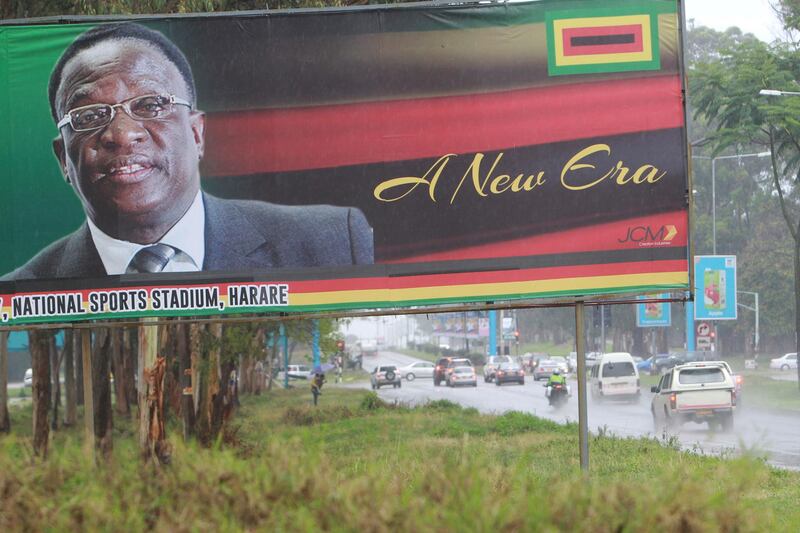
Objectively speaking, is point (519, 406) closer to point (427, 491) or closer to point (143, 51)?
point (143, 51)

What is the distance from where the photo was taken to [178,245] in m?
10.7

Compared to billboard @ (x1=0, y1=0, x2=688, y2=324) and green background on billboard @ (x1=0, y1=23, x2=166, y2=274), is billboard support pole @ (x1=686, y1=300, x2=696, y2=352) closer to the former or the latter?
billboard @ (x1=0, y1=0, x2=688, y2=324)

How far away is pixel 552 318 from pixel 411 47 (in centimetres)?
7668

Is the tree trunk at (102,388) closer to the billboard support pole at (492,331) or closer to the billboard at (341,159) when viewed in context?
the billboard at (341,159)

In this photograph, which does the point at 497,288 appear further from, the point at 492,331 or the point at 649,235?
the point at 492,331

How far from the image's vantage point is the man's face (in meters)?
10.8

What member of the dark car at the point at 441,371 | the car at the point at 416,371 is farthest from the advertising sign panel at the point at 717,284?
the car at the point at 416,371

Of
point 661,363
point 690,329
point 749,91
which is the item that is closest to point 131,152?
point 749,91

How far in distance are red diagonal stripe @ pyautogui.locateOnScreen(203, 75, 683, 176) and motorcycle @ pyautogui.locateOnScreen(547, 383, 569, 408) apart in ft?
91.4

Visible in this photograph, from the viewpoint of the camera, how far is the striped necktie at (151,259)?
10602 mm

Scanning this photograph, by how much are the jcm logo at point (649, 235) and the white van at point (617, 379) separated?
2964 centimetres

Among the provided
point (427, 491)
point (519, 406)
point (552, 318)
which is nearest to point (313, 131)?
point (427, 491)

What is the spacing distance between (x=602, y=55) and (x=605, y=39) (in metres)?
0.15

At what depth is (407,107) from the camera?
10695mm
